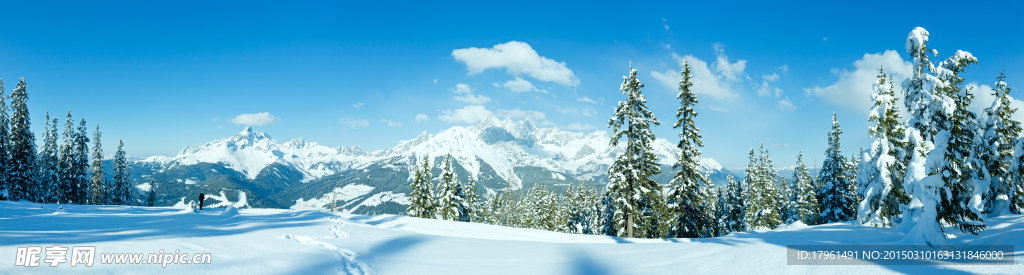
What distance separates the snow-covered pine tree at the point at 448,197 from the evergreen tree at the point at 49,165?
4129 centimetres

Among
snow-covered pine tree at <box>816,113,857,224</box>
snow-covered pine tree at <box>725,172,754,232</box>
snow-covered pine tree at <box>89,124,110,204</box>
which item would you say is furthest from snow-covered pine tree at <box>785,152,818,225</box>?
snow-covered pine tree at <box>89,124,110,204</box>

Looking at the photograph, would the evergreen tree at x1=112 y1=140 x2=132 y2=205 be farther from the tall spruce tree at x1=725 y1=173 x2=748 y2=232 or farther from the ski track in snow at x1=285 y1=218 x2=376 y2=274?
the tall spruce tree at x1=725 y1=173 x2=748 y2=232

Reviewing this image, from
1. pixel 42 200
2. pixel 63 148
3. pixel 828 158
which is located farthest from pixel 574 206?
pixel 63 148

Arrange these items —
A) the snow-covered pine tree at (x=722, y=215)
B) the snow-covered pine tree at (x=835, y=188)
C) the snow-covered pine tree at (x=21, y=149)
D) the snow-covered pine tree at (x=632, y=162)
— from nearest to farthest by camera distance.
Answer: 1. the snow-covered pine tree at (x=632, y=162)
2. the snow-covered pine tree at (x=835, y=188)
3. the snow-covered pine tree at (x=21, y=149)
4. the snow-covered pine tree at (x=722, y=215)

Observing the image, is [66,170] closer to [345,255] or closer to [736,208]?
[345,255]

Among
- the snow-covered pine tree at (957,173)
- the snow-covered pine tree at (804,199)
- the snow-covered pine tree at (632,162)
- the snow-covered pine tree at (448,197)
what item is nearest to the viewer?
the snow-covered pine tree at (957,173)

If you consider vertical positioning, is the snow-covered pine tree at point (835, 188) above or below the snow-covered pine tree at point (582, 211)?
above

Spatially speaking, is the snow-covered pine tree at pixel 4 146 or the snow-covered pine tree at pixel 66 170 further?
the snow-covered pine tree at pixel 66 170

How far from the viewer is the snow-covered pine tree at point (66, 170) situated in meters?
44.0

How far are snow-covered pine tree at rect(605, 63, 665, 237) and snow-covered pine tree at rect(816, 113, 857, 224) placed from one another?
2050 centimetres

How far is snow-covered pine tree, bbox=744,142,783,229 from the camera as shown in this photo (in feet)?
146

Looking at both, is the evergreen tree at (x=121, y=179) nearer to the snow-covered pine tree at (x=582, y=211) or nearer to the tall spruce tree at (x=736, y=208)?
the snow-covered pine tree at (x=582, y=211)

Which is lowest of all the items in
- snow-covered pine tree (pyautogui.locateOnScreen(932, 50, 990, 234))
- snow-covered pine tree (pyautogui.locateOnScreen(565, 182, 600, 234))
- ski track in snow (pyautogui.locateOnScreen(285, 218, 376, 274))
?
snow-covered pine tree (pyautogui.locateOnScreen(565, 182, 600, 234))

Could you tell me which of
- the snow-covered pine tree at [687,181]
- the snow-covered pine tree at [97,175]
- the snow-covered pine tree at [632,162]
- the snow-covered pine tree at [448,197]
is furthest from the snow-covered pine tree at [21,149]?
the snow-covered pine tree at [687,181]
